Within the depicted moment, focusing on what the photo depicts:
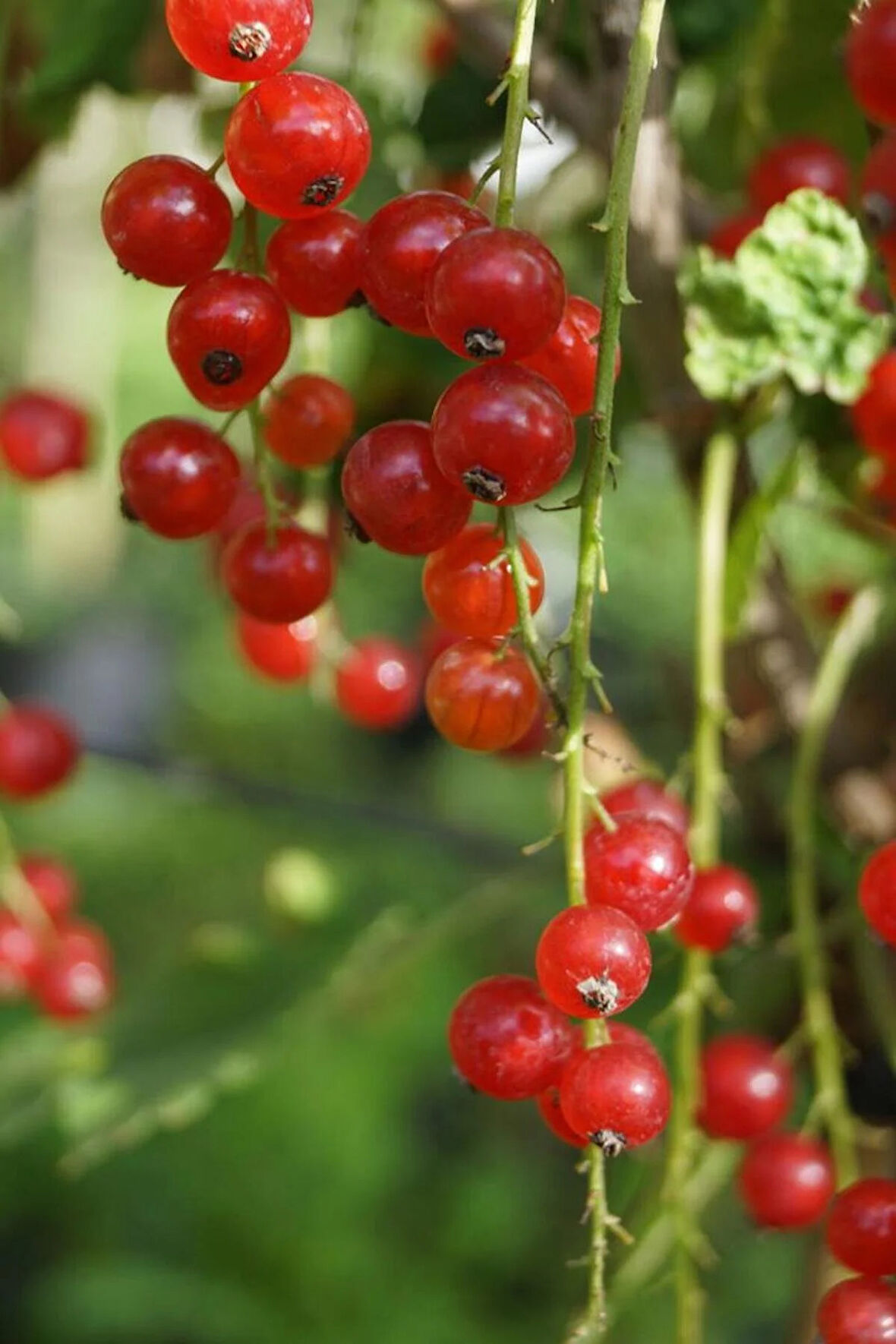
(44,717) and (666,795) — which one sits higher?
(666,795)

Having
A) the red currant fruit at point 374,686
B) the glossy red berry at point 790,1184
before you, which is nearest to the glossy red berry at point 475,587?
the glossy red berry at point 790,1184

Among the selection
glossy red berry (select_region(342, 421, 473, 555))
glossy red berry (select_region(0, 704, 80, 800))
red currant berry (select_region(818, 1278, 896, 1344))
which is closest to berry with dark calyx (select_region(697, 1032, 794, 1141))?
red currant berry (select_region(818, 1278, 896, 1344))

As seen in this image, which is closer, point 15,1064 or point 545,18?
point 545,18

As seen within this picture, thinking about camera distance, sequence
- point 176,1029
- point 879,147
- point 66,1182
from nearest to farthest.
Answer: point 879,147 < point 176,1029 < point 66,1182

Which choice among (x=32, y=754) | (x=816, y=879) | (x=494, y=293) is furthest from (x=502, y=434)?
(x=32, y=754)

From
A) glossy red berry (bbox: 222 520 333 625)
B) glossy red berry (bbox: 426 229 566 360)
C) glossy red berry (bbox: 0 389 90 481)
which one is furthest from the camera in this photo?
glossy red berry (bbox: 0 389 90 481)

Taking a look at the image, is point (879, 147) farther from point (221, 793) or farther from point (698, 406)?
point (221, 793)

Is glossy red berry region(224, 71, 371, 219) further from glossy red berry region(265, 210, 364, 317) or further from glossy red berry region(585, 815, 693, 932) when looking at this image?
glossy red berry region(585, 815, 693, 932)

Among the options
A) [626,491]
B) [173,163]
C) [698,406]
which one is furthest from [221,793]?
[626,491]
